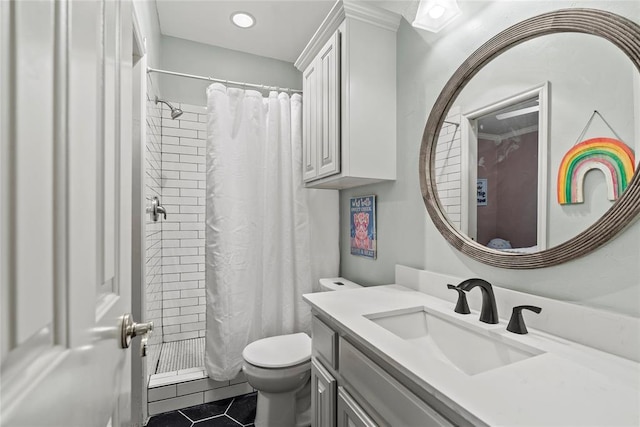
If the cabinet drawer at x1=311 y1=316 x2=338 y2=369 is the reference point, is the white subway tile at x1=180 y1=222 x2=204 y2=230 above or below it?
above

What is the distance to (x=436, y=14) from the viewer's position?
53.8 inches

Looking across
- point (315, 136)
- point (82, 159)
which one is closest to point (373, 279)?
point (315, 136)

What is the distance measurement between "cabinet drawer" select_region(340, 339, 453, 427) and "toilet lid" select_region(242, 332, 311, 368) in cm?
64

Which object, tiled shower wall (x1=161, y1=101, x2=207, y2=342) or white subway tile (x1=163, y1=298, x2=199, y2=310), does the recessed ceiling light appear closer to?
tiled shower wall (x1=161, y1=101, x2=207, y2=342)

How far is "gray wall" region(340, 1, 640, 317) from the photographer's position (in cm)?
83

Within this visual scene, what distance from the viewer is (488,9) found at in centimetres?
121

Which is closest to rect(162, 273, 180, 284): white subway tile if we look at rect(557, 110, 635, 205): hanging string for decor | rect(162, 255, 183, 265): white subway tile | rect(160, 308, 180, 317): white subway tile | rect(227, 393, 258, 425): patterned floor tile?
rect(162, 255, 183, 265): white subway tile

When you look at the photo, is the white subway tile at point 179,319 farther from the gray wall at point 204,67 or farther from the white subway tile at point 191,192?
the gray wall at point 204,67

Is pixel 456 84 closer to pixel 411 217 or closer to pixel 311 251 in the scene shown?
pixel 411 217

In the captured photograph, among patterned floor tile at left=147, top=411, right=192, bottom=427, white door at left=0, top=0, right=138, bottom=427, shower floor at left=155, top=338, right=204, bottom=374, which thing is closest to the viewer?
white door at left=0, top=0, right=138, bottom=427

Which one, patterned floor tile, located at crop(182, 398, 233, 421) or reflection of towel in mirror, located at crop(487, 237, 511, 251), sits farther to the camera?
patterned floor tile, located at crop(182, 398, 233, 421)

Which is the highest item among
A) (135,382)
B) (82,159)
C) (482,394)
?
(82,159)

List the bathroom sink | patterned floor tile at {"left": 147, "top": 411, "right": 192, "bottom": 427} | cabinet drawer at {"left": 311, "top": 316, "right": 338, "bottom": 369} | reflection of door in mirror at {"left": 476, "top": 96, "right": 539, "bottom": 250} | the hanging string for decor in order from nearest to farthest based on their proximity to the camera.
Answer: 1. the hanging string for decor
2. the bathroom sink
3. reflection of door in mirror at {"left": 476, "top": 96, "right": 539, "bottom": 250}
4. cabinet drawer at {"left": 311, "top": 316, "right": 338, "bottom": 369}
5. patterned floor tile at {"left": 147, "top": 411, "right": 192, "bottom": 427}

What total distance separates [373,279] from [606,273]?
1.20 metres
